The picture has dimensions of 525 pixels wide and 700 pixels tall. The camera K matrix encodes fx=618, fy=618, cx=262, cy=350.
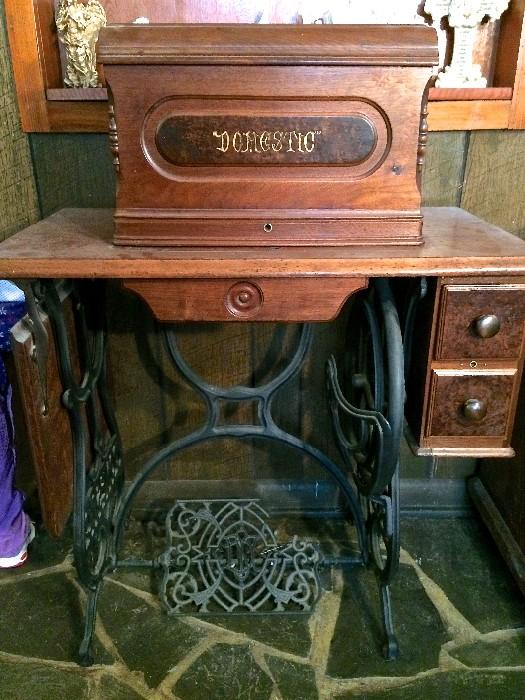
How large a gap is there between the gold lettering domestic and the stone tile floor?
52.7 inches

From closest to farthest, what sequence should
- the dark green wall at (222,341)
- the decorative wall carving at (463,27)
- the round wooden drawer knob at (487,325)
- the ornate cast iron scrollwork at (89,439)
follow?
the round wooden drawer knob at (487,325), the ornate cast iron scrollwork at (89,439), the decorative wall carving at (463,27), the dark green wall at (222,341)

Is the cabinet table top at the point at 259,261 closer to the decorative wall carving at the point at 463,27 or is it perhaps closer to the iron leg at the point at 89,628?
the decorative wall carving at the point at 463,27

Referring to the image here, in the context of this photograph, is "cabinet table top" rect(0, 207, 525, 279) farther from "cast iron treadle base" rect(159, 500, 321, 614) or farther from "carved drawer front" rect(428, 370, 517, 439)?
"cast iron treadle base" rect(159, 500, 321, 614)

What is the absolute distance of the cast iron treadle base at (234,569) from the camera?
1858mm

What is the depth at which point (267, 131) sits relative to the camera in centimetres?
130

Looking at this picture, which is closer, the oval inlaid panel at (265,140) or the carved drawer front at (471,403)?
the oval inlaid panel at (265,140)

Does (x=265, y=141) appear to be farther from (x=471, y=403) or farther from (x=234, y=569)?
(x=234, y=569)

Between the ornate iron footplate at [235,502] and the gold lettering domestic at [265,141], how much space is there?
377 millimetres

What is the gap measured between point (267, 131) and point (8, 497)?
138 centimetres

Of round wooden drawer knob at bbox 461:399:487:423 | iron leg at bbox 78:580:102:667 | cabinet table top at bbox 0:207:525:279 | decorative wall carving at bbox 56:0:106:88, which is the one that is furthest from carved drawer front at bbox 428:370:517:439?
decorative wall carving at bbox 56:0:106:88

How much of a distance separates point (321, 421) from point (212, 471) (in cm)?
43

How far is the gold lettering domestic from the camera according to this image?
51.4 inches

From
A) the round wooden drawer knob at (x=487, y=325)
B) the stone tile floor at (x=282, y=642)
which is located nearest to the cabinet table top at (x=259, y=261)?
the round wooden drawer knob at (x=487, y=325)

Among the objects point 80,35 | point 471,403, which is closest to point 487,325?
point 471,403
